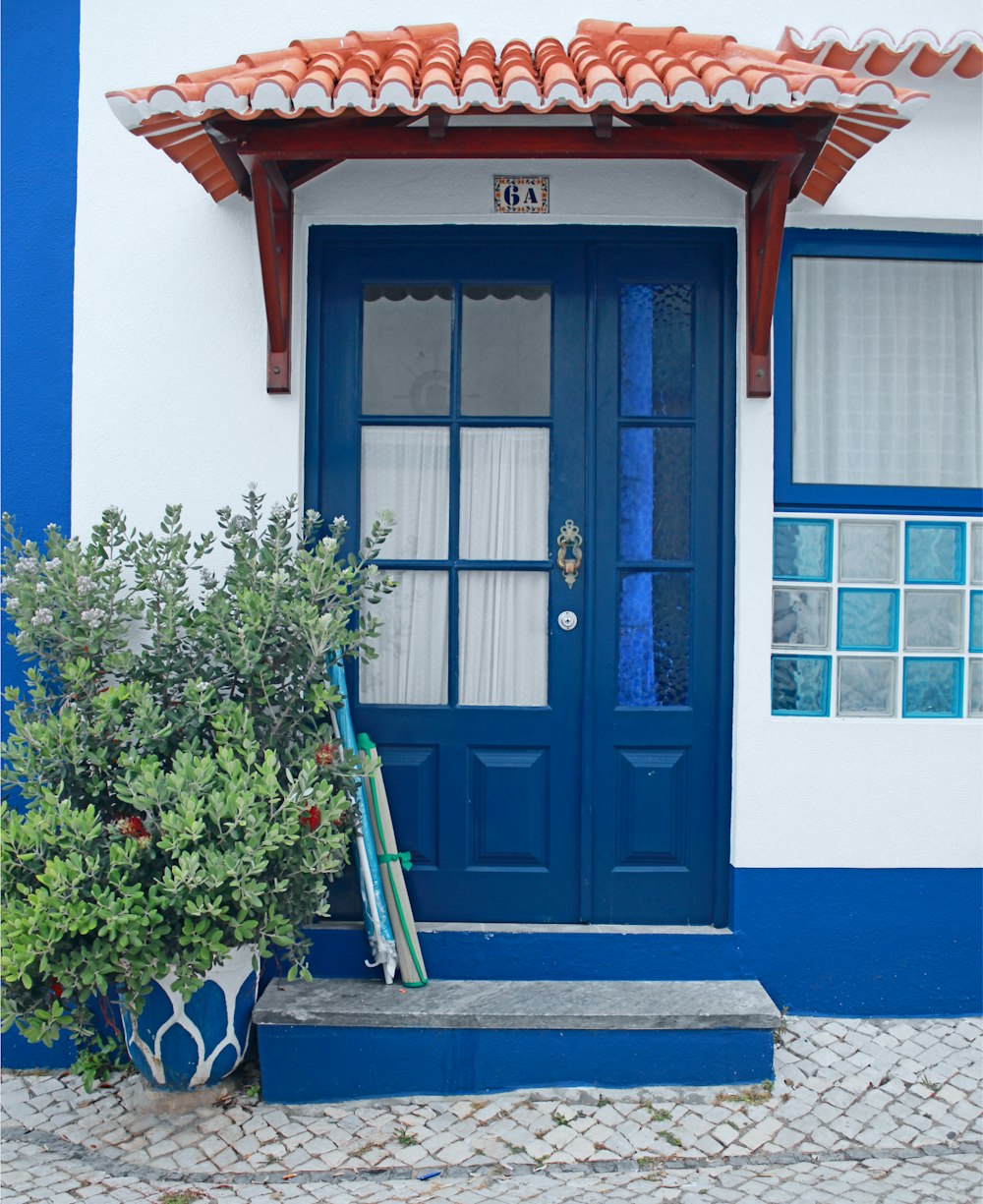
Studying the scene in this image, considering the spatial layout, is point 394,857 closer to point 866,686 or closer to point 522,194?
point 866,686

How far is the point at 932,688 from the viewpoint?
12.9 ft

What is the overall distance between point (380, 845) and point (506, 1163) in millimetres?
1098

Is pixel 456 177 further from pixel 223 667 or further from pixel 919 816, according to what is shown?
pixel 919 816

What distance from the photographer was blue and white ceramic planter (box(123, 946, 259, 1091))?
3178 millimetres

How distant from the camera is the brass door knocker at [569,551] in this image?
152 inches

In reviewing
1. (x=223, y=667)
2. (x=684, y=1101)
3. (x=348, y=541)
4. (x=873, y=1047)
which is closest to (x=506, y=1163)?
(x=684, y=1101)

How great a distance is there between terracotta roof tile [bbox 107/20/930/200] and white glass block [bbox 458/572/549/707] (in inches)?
67.0

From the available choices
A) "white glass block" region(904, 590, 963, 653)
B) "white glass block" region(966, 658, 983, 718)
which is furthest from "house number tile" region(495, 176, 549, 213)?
"white glass block" region(966, 658, 983, 718)

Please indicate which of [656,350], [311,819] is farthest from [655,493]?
[311,819]

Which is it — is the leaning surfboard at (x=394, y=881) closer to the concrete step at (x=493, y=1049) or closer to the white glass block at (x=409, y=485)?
the concrete step at (x=493, y=1049)

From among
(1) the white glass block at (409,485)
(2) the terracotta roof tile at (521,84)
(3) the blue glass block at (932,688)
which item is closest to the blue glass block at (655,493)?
(1) the white glass block at (409,485)

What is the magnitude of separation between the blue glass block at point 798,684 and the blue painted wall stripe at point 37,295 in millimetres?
2758

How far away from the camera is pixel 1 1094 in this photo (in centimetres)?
348

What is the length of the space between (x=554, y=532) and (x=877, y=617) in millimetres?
1303
